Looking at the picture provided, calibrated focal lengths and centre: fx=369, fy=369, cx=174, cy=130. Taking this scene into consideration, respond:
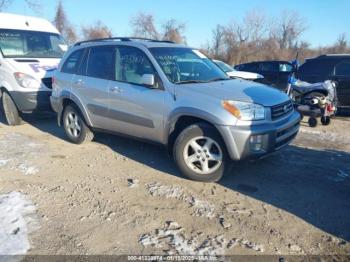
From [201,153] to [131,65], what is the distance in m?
1.83

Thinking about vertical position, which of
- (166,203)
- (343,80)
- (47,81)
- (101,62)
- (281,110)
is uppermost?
(101,62)

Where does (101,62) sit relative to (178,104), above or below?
above

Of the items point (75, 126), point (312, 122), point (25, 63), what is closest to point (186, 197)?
point (75, 126)

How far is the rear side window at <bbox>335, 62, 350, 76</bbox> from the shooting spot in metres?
9.73

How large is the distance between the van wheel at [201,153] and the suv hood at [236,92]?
445mm

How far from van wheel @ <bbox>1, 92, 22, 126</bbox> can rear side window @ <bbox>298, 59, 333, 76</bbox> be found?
298 inches

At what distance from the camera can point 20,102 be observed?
7.92 m

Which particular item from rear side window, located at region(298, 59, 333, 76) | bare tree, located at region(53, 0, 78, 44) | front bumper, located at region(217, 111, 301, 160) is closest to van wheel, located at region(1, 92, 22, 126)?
front bumper, located at region(217, 111, 301, 160)

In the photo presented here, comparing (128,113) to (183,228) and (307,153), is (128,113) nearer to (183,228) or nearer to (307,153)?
(183,228)

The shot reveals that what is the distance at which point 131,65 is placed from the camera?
18.6 feet

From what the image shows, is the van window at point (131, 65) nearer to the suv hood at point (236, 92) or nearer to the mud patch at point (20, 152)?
the suv hood at point (236, 92)

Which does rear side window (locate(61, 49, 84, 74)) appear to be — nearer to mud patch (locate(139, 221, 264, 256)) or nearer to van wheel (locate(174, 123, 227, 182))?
van wheel (locate(174, 123, 227, 182))

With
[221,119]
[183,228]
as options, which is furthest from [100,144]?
[183,228]

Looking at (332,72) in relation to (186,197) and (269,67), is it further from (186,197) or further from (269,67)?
(186,197)
